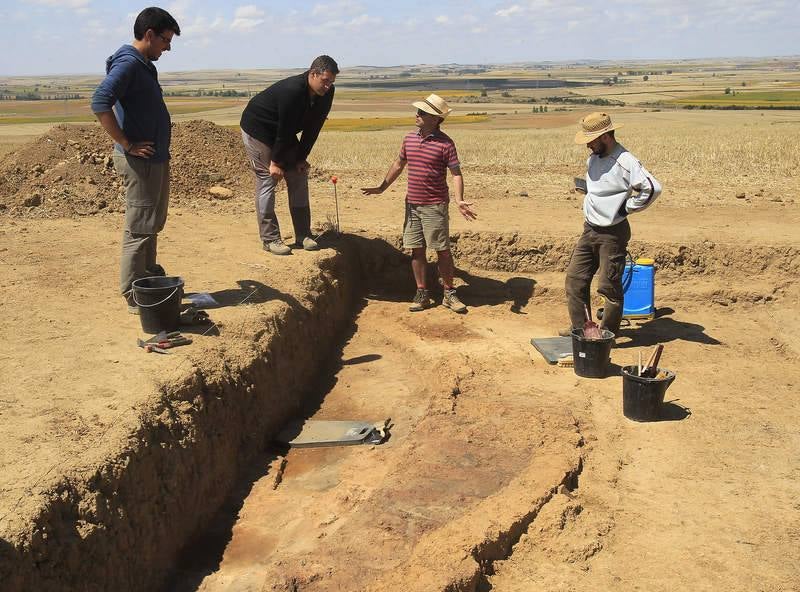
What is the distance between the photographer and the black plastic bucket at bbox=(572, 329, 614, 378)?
7.00m

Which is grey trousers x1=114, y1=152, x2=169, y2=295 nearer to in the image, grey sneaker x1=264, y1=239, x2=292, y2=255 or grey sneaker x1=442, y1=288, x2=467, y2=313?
grey sneaker x1=264, y1=239, x2=292, y2=255

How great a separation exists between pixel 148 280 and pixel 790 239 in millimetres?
7465

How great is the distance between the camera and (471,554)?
14.4 feet

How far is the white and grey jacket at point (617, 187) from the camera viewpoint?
671 cm

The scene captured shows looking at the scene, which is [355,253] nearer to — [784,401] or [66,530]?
[784,401]

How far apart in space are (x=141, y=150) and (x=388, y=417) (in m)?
2.85

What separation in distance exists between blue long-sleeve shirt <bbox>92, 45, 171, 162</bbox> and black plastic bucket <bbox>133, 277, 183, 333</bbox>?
3.44ft

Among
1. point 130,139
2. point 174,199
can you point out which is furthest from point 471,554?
point 174,199

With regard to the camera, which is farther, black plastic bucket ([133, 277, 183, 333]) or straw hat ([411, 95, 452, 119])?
straw hat ([411, 95, 452, 119])

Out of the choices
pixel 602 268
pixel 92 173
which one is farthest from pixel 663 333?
pixel 92 173

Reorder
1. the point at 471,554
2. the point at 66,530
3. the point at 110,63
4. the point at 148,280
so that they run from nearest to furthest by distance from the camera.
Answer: the point at 66,530 < the point at 471,554 < the point at 110,63 < the point at 148,280

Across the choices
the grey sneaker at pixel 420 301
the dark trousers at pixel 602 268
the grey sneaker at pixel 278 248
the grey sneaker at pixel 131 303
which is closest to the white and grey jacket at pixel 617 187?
the dark trousers at pixel 602 268

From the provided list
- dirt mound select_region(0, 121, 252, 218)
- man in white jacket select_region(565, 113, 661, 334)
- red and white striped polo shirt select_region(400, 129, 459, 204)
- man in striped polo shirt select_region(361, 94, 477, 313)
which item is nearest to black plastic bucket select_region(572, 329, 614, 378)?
man in white jacket select_region(565, 113, 661, 334)

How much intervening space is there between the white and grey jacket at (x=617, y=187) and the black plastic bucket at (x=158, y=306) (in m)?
3.61
